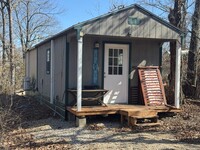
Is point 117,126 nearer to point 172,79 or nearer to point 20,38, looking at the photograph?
point 172,79


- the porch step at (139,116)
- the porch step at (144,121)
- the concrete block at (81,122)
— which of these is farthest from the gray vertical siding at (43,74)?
the porch step at (144,121)

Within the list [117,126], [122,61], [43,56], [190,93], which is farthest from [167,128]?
[43,56]

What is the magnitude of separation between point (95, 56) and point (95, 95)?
125cm

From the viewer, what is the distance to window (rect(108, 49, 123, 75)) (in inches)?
363

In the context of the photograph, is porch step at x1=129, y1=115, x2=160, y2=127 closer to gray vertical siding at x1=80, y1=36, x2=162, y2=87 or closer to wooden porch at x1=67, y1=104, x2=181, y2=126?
wooden porch at x1=67, y1=104, x2=181, y2=126

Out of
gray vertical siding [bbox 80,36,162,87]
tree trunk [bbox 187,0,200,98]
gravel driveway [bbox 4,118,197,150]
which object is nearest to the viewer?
gravel driveway [bbox 4,118,197,150]

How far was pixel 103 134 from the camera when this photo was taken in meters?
6.78

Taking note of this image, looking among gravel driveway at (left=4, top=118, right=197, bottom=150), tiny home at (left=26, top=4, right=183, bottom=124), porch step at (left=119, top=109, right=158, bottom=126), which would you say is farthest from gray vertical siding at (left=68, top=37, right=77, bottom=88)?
porch step at (left=119, top=109, right=158, bottom=126)

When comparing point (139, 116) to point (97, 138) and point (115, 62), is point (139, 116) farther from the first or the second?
point (115, 62)

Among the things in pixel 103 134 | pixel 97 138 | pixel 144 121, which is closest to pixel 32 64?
pixel 144 121

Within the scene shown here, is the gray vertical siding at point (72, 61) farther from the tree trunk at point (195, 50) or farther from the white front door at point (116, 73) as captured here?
the tree trunk at point (195, 50)

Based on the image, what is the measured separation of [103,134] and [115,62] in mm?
3139

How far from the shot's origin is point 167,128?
7.42 meters

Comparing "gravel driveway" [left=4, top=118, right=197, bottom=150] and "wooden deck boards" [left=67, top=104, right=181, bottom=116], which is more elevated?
"wooden deck boards" [left=67, top=104, right=181, bottom=116]
